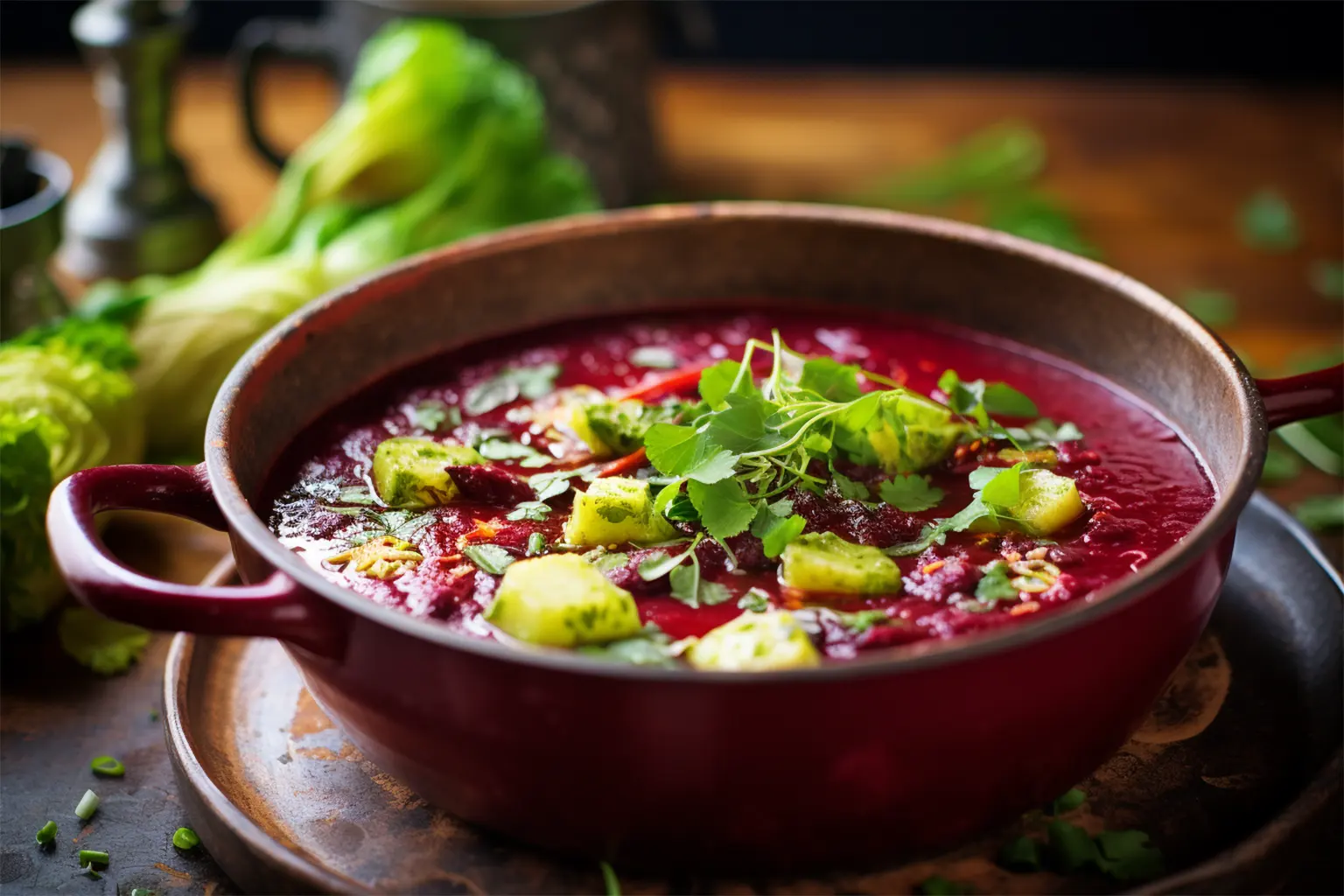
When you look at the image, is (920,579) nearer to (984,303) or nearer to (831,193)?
(984,303)

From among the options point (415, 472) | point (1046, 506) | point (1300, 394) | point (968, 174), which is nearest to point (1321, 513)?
point (1300, 394)

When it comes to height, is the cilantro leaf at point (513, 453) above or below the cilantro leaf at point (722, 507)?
below

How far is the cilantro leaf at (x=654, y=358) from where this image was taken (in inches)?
108

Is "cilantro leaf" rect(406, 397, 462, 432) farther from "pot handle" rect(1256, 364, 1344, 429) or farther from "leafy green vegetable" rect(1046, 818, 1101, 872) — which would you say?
"pot handle" rect(1256, 364, 1344, 429)

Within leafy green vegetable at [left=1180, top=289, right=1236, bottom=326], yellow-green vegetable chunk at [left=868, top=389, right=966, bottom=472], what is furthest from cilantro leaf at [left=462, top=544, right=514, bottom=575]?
leafy green vegetable at [left=1180, top=289, right=1236, bottom=326]

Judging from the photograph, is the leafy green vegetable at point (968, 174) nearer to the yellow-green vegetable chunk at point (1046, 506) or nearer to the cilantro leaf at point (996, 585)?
the yellow-green vegetable chunk at point (1046, 506)

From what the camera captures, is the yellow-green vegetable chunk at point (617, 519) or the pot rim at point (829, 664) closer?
the pot rim at point (829, 664)

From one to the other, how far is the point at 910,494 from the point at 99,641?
1.50m

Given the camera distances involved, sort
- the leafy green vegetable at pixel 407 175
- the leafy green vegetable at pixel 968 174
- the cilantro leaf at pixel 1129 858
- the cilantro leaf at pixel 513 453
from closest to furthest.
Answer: the cilantro leaf at pixel 1129 858, the cilantro leaf at pixel 513 453, the leafy green vegetable at pixel 407 175, the leafy green vegetable at pixel 968 174

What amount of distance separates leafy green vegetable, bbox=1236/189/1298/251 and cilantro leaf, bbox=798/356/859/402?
287 centimetres

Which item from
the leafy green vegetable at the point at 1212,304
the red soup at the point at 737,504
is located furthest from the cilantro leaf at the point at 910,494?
the leafy green vegetable at the point at 1212,304

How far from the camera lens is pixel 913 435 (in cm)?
225

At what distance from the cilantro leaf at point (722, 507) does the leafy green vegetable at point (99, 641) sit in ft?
3.68

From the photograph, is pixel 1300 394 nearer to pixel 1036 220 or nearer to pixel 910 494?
pixel 910 494
